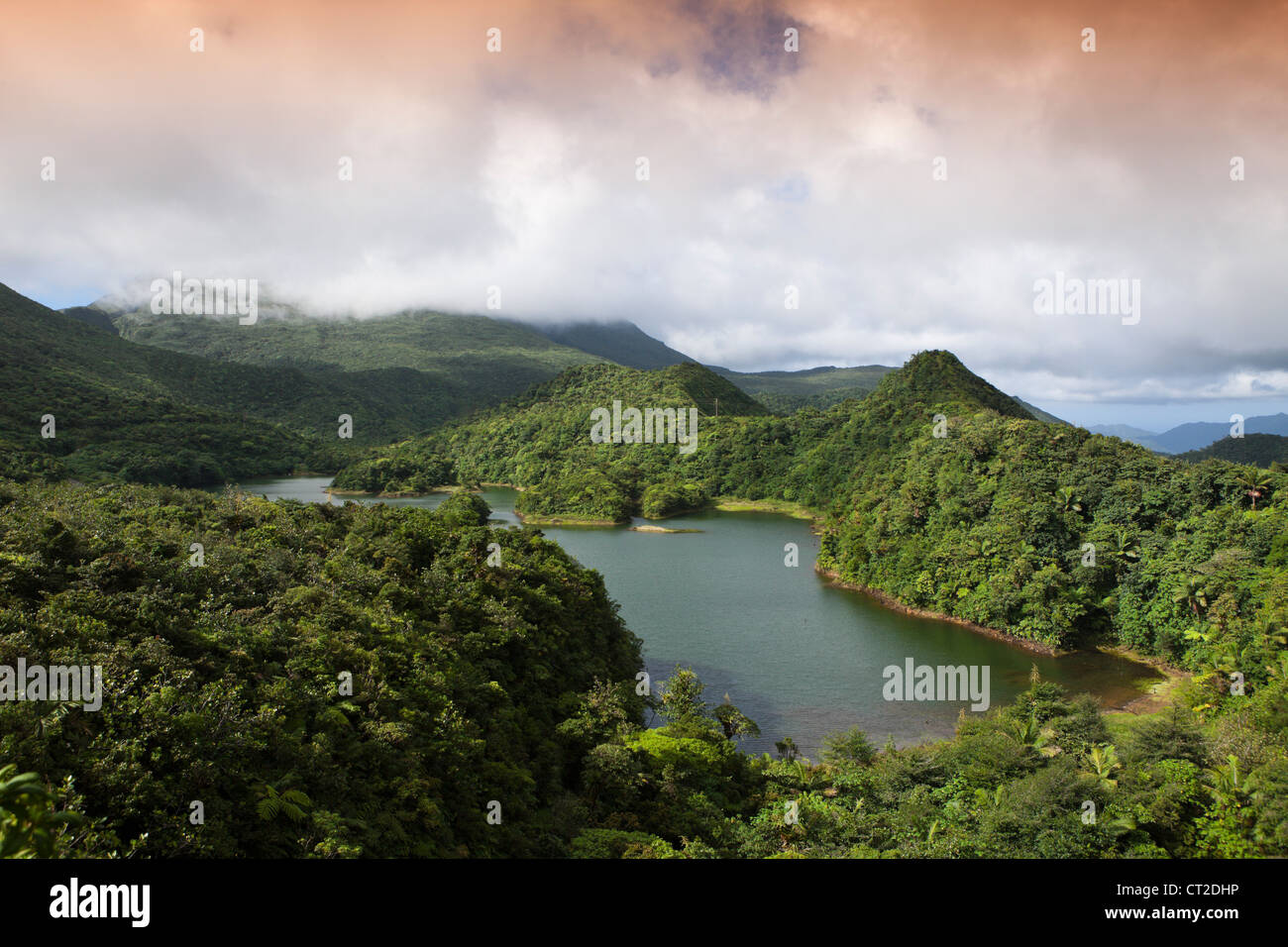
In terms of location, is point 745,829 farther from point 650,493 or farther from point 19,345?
point 19,345

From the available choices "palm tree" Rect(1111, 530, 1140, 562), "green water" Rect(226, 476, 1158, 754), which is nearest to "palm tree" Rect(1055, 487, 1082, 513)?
"palm tree" Rect(1111, 530, 1140, 562)

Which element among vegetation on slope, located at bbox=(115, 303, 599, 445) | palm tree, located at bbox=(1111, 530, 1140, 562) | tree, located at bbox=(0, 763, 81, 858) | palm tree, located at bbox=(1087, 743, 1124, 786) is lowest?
palm tree, located at bbox=(1087, 743, 1124, 786)

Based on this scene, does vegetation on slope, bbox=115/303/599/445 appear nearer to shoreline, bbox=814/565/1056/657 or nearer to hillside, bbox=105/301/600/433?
hillside, bbox=105/301/600/433

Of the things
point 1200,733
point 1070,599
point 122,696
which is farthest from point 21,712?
point 1070,599

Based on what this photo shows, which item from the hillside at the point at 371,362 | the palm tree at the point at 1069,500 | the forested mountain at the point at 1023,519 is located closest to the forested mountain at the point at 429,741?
the forested mountain at the point at 1023,519

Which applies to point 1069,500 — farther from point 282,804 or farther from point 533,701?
point 282,804

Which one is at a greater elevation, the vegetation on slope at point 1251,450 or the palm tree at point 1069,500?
the vegetation on slope at point 1251,450

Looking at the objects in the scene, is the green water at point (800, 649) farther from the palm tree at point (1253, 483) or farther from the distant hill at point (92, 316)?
the distant hill at point (92, 316)
